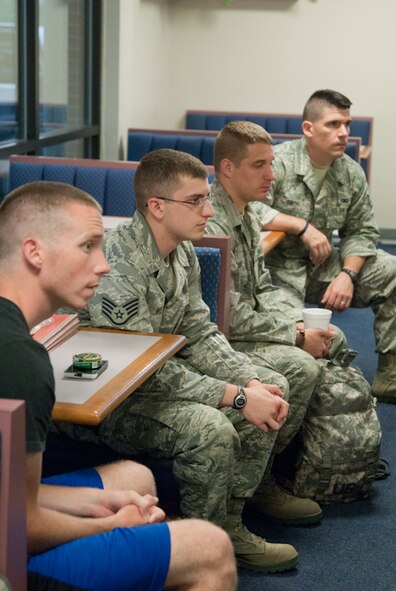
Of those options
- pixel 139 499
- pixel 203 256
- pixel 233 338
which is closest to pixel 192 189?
pixel 203 256

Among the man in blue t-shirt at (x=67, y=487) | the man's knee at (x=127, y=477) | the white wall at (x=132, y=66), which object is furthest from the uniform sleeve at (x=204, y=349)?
the white wall at (x=132, y=66)

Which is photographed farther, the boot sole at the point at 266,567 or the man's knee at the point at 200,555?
the boot sole at the point at 266,567

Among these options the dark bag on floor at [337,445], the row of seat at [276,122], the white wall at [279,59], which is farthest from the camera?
the white wall at [279,59]

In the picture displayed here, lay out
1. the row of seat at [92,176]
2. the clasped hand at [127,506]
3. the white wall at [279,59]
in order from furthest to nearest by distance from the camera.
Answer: the white wall at [279,59] → the row of seat at [92,176] → the clasped hand at [127,506]

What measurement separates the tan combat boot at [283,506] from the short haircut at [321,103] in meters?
1.96

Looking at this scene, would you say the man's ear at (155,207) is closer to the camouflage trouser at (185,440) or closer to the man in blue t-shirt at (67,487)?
the camouflage trouser at (185,440)

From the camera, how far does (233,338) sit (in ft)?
11.7

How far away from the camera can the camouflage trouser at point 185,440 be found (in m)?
2.68

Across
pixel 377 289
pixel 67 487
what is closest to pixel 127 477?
pixel 67 487

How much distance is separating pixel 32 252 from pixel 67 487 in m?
0.51

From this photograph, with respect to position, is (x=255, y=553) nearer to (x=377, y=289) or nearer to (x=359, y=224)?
(x=377, y=289)

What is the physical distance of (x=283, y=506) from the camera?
3.38 m

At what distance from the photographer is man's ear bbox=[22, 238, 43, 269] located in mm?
1946

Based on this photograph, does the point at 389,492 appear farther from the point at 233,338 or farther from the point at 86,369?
the point at 86,369
